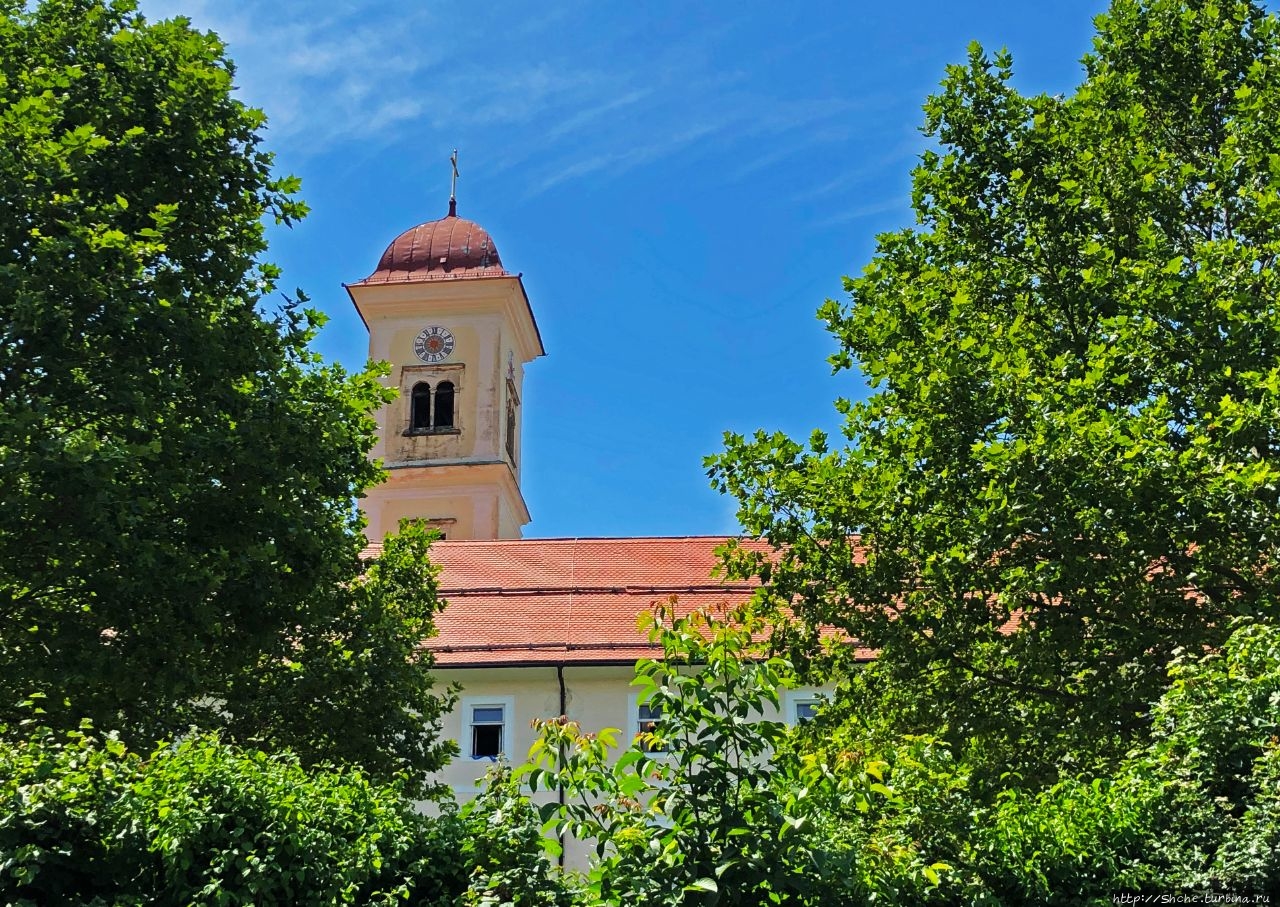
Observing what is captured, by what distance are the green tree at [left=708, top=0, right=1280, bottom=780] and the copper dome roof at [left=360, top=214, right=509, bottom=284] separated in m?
34.0

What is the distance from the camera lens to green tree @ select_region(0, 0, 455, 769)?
11.2 metres

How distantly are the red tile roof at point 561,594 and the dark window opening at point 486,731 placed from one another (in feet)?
2.88

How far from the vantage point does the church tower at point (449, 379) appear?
43.6 m

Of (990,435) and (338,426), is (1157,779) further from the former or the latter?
(338,426)

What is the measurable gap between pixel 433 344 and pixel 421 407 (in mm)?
2395

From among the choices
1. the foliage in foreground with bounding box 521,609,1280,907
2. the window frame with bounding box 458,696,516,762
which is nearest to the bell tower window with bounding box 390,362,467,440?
the window frame with bounding box 458,696,516,762

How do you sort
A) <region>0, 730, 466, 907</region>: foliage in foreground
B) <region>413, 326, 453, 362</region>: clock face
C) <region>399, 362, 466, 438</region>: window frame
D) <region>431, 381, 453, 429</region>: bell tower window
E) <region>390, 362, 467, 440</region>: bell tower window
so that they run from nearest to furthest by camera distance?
<region>0, 730, 466, 907</region>: foliage in foreground, <region>390, 362, 467, 440</region>: bell tower window, <region>399, 362, 466, 438</region>: window frame, <region>431, 381, 453, 429</region>: bell tower window, <region>413, 326, 453, 362</region>: clock face

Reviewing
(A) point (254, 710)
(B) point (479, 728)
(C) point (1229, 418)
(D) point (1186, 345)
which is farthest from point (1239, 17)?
(B) point (479, 728)

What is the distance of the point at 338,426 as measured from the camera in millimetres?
13312

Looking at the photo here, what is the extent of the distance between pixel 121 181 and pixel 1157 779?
10105 mm

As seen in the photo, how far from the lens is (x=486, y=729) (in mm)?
24500

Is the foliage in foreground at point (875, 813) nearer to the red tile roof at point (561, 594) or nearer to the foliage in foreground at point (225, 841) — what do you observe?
the foliage in foreground at point (225, 841)

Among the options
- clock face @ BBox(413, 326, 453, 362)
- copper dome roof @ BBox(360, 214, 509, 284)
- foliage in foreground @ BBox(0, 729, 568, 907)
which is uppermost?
copper dome roof @ BBox(360, 214, 509, 284)

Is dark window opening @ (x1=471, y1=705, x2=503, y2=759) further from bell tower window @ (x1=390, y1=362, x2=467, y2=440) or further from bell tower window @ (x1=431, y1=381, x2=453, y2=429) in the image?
bell tower window @ (x1=431, y1=381, x2=453, y2=429)
